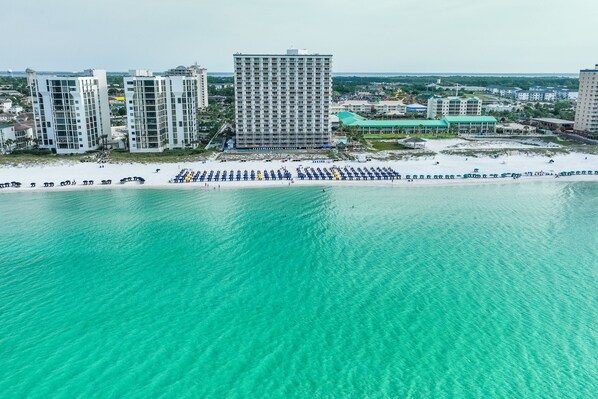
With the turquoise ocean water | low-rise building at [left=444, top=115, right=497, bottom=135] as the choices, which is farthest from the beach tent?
the turquoise ocean water

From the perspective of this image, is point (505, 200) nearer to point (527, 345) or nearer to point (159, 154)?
point (527, 345)


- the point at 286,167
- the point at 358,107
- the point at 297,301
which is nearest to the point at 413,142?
the point at 286,167

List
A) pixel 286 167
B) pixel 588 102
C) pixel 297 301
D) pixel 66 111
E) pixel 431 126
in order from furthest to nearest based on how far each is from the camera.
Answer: pixel 431 126
pixel 588 102
pixel 66 111
pixel 286 167
pixel 297 301

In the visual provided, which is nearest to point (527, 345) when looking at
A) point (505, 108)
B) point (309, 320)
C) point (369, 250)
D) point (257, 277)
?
point (309, 320)

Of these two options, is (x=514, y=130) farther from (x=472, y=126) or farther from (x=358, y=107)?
(x=358, y=107)

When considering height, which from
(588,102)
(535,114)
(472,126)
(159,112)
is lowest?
(472,126)

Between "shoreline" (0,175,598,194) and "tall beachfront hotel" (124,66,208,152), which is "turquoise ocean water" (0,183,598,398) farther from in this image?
"tall beachfront hotel" (124,66,208,152)

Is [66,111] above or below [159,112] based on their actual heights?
above
